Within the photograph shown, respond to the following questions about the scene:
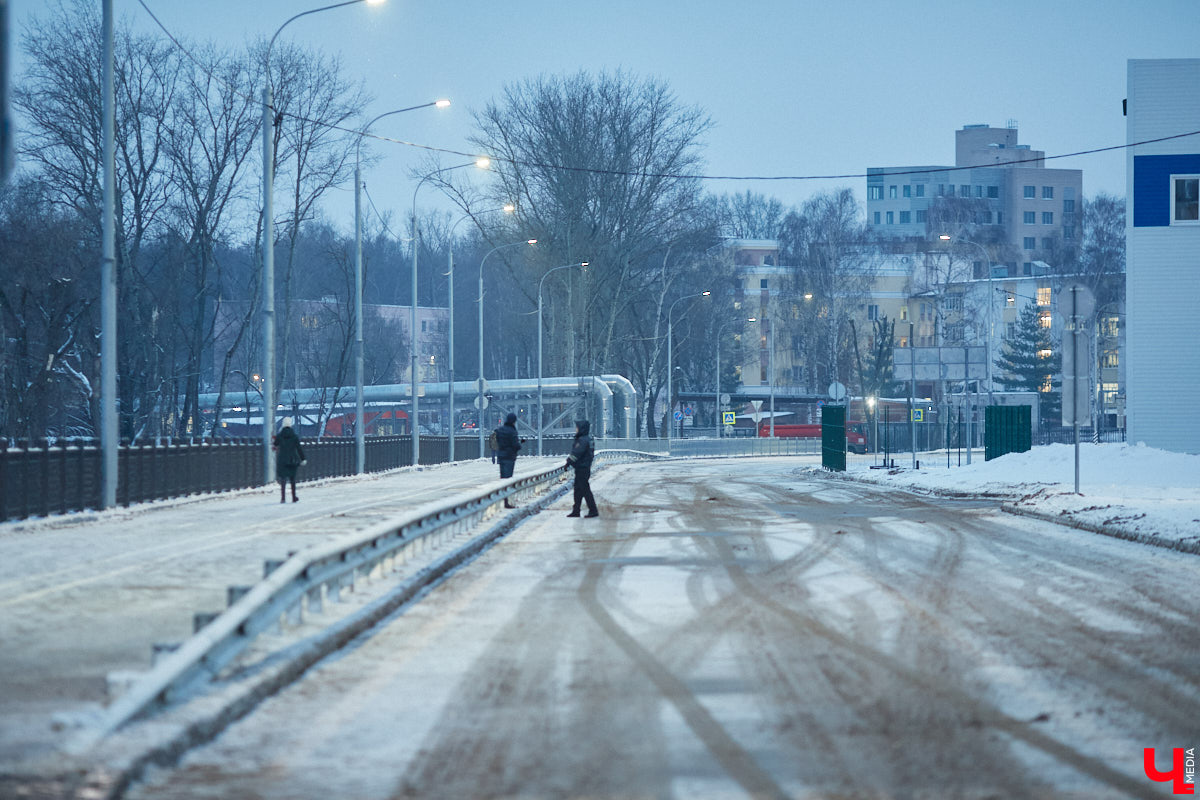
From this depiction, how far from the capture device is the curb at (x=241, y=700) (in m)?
5.89

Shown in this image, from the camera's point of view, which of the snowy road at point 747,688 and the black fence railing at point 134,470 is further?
the black fence railing at point 134,470

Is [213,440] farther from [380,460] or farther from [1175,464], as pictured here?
[1175,464]

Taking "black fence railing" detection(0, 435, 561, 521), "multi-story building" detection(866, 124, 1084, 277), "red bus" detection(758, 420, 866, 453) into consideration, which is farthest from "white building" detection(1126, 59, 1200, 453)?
"multi-story building" detection(866, 124, 1084, 277)

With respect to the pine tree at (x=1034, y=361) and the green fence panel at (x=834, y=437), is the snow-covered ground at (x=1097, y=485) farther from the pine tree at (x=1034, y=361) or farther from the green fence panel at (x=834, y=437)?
the pine tree at (x=1034, y=361)

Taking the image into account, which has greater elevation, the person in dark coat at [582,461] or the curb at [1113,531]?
the person in dark coat at [582,461]

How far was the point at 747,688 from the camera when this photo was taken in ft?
27.5

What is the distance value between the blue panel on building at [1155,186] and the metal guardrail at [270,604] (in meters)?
29.2

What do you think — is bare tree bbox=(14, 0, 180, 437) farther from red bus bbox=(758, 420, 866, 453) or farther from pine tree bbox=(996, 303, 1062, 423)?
pine tree bbox=(996, 303, 1062, 423)

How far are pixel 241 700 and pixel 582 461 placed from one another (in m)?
16.1

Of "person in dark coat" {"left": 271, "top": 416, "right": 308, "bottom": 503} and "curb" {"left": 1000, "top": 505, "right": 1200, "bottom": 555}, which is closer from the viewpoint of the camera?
"curb" {"left": 1000, "top": 505, "right": 1200, "bottom": 555}

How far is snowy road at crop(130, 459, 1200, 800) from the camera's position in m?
6.28

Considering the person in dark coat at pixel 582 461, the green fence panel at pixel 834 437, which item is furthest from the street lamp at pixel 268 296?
the green fence panel at pixel 834 437

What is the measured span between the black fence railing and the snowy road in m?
8.74

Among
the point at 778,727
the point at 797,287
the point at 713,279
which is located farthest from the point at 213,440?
the point at 797,287
